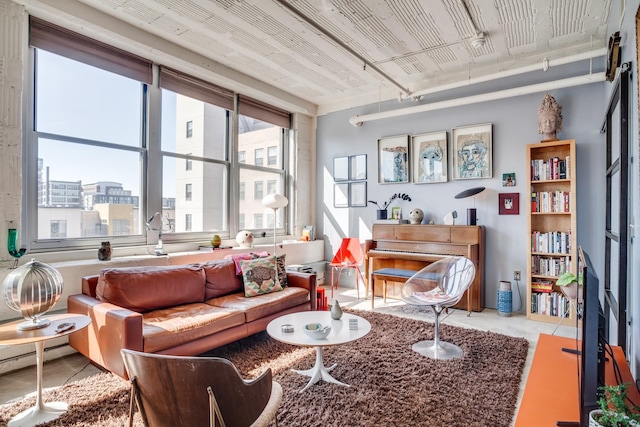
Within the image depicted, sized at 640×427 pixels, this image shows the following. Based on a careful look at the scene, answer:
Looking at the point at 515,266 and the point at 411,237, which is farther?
A: the point at 411,237

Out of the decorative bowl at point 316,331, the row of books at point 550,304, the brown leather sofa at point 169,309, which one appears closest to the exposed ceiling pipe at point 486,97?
the row of books at point 550,304

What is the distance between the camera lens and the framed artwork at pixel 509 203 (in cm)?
460

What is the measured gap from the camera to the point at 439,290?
3678mm

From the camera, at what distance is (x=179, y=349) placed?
2.74 meters

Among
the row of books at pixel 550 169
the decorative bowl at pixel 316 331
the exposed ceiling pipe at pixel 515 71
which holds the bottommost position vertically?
the decorative bowl at pixel 316 331

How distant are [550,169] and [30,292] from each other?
16.9ft

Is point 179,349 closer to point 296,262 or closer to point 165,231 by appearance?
point 165,231

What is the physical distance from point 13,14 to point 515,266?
6.02 meters

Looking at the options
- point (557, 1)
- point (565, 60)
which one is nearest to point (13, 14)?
point (557, 1)

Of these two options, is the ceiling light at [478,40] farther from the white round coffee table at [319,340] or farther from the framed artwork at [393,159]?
the white round coffee table at [319,340]

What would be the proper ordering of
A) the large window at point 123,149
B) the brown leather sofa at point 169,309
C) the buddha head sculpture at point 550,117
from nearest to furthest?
the brown leather sofa at point 169,309 < the large window at point 123,149 < the buddha head sculpture at point 550,117

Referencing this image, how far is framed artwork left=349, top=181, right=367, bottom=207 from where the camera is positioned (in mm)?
5953

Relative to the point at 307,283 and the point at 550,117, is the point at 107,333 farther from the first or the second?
the point at 550,117

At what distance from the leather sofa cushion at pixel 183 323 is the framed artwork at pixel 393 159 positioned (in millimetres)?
3385
